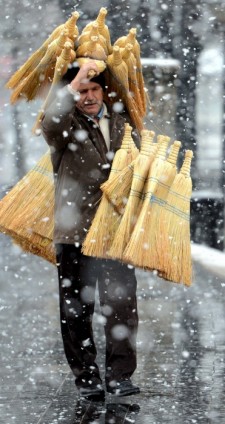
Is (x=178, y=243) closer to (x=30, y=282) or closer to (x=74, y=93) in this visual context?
(x=74, y=93)

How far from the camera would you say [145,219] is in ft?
20.7

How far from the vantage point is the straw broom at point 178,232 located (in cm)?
631

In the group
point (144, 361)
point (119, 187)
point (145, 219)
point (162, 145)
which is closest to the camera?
point (145, 219)

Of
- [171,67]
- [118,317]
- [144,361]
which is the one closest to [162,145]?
[118,317]

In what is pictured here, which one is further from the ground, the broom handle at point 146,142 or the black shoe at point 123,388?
the broom handle at point 146,142

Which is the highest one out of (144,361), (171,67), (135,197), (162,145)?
(162,145)

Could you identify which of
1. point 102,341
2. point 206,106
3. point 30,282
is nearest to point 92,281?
point 102,341

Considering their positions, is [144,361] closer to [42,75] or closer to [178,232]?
[178,232]

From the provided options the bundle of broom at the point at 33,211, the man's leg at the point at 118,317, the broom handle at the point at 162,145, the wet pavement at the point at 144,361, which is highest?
the broom handle at the point at 162,145

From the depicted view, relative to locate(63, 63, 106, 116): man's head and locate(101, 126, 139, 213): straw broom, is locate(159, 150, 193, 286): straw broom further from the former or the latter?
locate(63, 63, 106, 116): man's head

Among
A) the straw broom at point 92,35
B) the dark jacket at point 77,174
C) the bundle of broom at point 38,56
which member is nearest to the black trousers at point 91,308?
the dark jacket at point 77,174

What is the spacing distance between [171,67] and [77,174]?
30.4 feet

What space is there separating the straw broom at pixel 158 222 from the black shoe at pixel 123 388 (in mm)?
719

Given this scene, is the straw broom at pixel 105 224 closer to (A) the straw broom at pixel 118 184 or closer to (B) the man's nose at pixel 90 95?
(A) the straw broom at pixel 118 184
